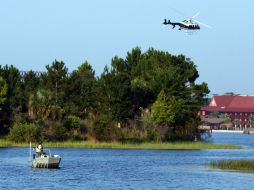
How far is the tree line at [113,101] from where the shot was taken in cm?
11631

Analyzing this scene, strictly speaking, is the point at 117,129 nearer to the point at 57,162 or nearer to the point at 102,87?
the point at 102,87

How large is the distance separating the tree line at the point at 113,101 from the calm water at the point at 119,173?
680 inches

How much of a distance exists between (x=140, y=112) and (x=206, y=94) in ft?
33.5

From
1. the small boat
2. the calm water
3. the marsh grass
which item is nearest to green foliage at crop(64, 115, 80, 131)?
the calm water

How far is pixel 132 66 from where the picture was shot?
445 ft

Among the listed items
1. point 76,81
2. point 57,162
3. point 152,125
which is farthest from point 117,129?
point 57,162

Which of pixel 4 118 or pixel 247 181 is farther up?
pixel 4 118

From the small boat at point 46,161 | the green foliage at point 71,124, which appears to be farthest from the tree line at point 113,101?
the small boat at point 46,161

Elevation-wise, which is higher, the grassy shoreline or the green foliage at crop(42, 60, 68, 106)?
the green foliage at crop(42, 60, 68, 106)

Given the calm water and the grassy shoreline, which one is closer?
the calm water

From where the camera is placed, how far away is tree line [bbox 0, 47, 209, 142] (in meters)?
116

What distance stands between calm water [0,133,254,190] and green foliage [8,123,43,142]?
30.8 ft

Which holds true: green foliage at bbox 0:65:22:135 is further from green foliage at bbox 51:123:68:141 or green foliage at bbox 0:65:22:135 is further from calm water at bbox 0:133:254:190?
calm water at bbox 0:133:254:190

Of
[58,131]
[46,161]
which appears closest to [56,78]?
[58,131]
